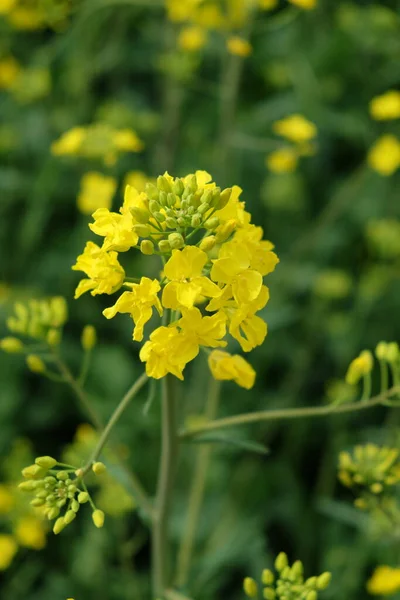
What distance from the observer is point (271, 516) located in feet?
9.25

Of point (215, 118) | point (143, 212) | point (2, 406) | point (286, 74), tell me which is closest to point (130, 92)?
point (215, 118)

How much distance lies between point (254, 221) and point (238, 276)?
7.15ft

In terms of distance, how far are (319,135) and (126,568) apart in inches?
93.1

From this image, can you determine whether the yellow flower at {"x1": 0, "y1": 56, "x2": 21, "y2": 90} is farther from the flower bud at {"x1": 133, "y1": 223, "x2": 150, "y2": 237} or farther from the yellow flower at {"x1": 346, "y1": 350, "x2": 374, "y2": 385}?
the yellow flower at {"x1": 346, "y1": 350, "x2": 374, "y2": 385}

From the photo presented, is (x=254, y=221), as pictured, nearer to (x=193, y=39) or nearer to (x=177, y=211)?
(x=193, y=39)

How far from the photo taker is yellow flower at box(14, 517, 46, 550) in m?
2.36

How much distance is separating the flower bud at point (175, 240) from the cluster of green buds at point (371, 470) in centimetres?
74

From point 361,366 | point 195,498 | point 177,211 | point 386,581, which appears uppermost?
point 177,211

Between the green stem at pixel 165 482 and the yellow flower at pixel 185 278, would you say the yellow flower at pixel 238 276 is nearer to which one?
the yellow flower at pixel 185 278

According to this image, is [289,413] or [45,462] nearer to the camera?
[45,462]

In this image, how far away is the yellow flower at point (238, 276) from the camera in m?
1.20

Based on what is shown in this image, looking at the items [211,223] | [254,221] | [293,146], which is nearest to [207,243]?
[211,223]

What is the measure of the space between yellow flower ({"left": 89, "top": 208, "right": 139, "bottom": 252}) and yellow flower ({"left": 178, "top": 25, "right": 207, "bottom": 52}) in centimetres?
187

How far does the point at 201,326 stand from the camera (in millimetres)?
1188
